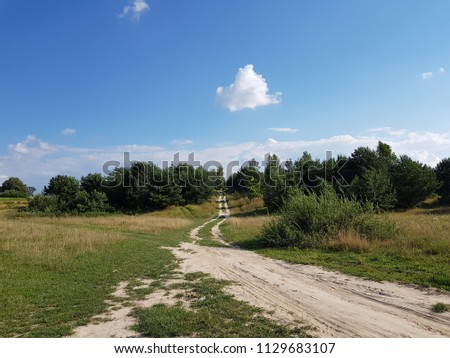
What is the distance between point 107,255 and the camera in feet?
50.5

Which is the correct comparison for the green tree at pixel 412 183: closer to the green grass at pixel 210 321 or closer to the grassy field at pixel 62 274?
the grassy field at pixel 62 274

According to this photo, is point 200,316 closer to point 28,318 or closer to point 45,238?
point 28,318

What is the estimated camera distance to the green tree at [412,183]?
44656mm

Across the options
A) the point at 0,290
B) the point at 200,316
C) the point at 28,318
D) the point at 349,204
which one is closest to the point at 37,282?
the point at 0,290

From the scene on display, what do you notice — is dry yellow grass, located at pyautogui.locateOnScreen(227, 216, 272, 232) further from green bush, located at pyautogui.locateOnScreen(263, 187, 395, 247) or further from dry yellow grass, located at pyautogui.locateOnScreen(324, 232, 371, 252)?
dry yellow grass, located at pyautogui.locateOnScreen(324, 232, 371, 252)

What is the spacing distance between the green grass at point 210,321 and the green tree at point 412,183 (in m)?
44.0

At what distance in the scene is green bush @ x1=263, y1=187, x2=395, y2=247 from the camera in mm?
16406

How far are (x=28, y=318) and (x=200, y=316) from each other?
3.88 meters

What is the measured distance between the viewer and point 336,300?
25.4ft

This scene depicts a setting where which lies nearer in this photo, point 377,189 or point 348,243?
point 348,243

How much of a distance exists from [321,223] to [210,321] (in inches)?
471

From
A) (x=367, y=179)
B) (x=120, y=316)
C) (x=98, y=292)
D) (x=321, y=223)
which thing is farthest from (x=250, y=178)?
(x=120, y=316)

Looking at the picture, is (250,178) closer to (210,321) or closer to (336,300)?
(336,300)

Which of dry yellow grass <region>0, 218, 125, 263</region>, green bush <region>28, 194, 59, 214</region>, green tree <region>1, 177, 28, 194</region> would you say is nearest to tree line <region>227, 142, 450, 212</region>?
dry yellow grass <region>0, 218, 125, 263</region>
